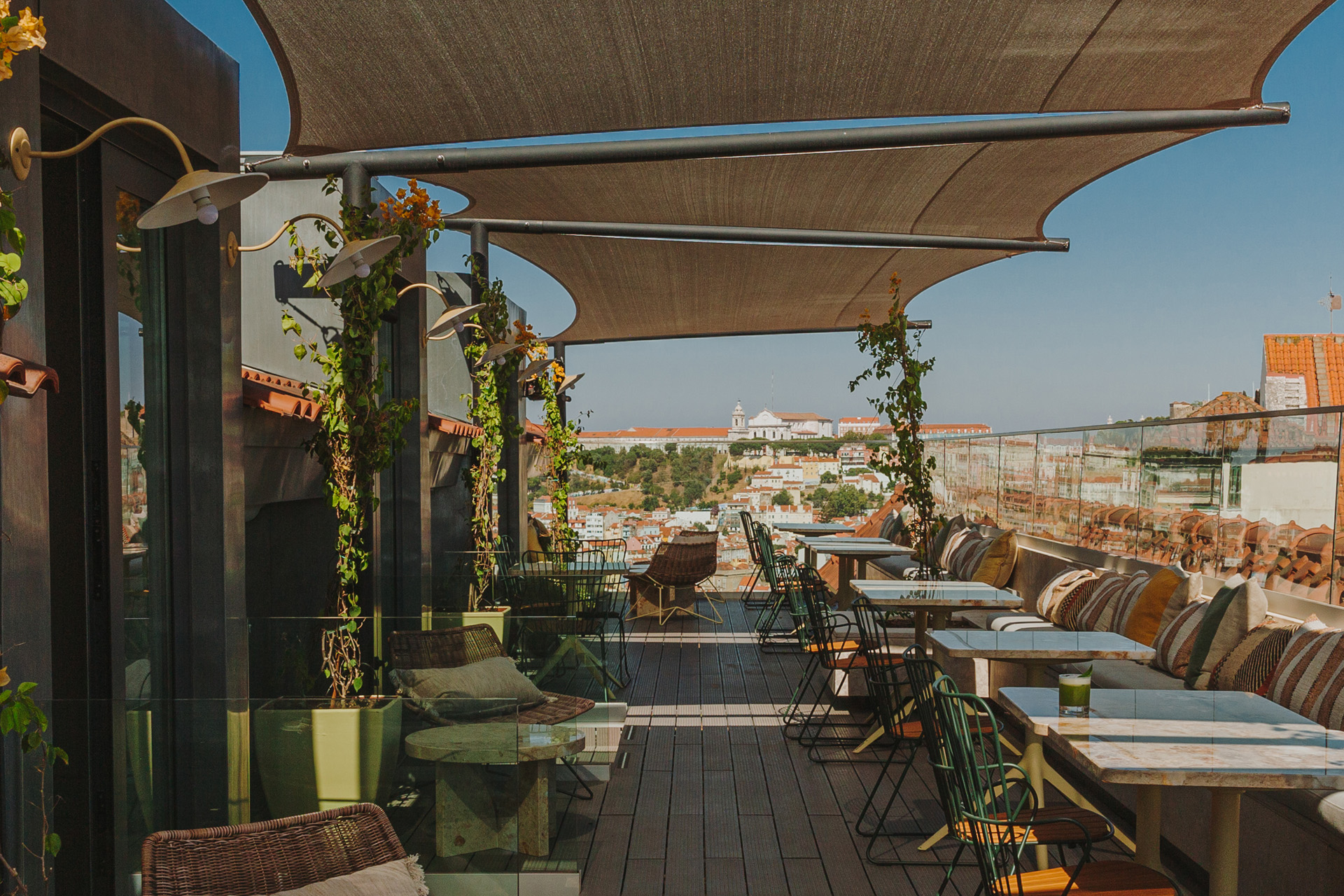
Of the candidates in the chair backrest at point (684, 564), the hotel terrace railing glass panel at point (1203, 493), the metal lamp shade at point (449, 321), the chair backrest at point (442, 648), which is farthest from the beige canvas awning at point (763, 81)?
the chair backrest at point (684, 564)

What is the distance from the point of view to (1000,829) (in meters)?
3.15

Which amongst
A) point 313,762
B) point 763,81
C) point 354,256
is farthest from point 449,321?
point 313,762

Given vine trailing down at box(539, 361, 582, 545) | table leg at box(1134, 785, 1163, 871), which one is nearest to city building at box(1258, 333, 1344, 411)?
vine trailing down at box(539, 361, 582, 545)

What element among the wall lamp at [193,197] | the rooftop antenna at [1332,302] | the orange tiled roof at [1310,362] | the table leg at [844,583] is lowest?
the table leg at [844,583]

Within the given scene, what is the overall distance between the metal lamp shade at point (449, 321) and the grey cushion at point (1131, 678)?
12.5 feet

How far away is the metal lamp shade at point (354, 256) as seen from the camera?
3.69 meters

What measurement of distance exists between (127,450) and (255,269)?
284 centimetres

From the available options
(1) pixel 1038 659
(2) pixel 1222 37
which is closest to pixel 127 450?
(1) pixel 1038 659

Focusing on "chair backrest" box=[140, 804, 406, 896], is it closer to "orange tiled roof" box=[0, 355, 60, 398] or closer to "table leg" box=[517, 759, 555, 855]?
"table leg" box=[517, 759, 555, 855]

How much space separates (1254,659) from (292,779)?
3.76 meters

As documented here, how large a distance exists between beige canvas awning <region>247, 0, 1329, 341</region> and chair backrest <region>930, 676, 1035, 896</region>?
2.47 m

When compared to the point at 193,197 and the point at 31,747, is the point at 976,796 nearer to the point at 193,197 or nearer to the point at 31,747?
the point at 31,747

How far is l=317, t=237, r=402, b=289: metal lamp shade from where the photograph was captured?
369 cm

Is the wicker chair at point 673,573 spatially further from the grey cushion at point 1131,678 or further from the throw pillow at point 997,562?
the grey cushion at point 1131,678
